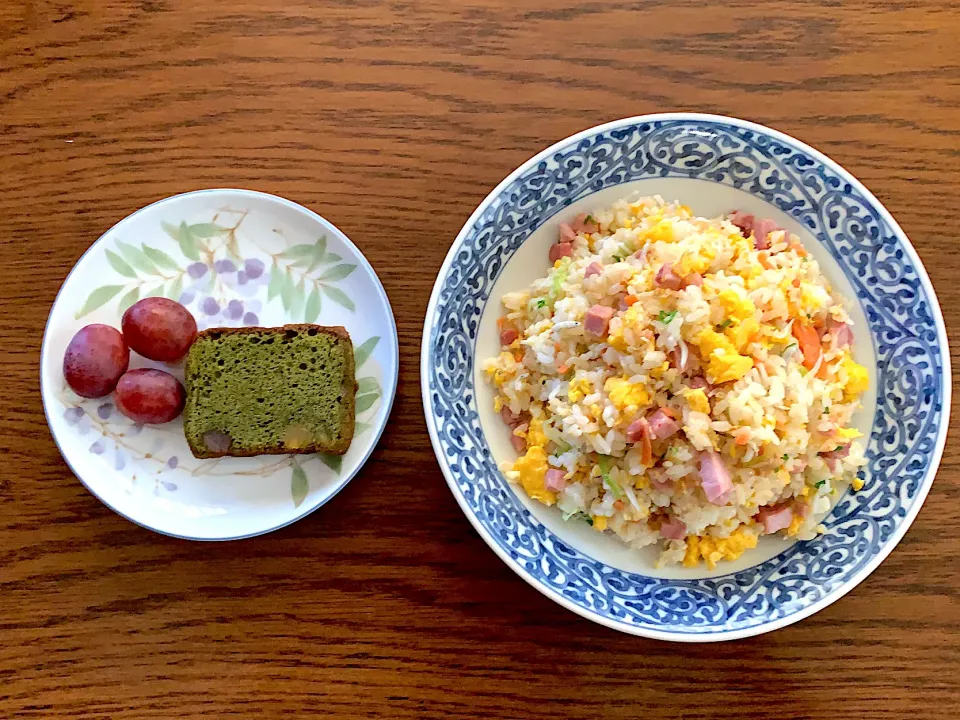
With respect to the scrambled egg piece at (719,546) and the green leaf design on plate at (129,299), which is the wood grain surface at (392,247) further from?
the scrambled egg piece at (719,546)

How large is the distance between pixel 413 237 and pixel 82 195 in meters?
0.78

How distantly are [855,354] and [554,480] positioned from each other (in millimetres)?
673

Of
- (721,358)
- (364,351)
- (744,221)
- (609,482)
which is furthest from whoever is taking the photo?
(364,351)

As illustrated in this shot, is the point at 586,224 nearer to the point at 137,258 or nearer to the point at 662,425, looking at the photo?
the point at 662,425

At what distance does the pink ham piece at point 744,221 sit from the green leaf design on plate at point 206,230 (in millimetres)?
1122

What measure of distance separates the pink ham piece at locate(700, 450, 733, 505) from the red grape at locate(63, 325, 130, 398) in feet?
4.08

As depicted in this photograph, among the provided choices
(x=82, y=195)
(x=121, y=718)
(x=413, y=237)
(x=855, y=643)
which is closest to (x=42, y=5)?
(x=82, y=195)

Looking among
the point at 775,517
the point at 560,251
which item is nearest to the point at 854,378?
the point at 775,517

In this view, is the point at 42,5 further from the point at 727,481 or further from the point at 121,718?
the point at 727,481

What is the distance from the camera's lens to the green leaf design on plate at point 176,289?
1.70 metres

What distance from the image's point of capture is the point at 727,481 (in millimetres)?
1352

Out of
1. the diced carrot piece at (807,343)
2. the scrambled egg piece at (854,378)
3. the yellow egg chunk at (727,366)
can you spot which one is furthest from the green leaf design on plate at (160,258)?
the scrambled egg piece at (854,378)

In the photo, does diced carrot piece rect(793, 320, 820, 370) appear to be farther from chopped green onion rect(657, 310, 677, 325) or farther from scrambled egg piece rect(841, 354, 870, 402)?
chopped green onion rect(657, 310, 677, 325)

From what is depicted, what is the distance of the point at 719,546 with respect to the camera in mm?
1467
